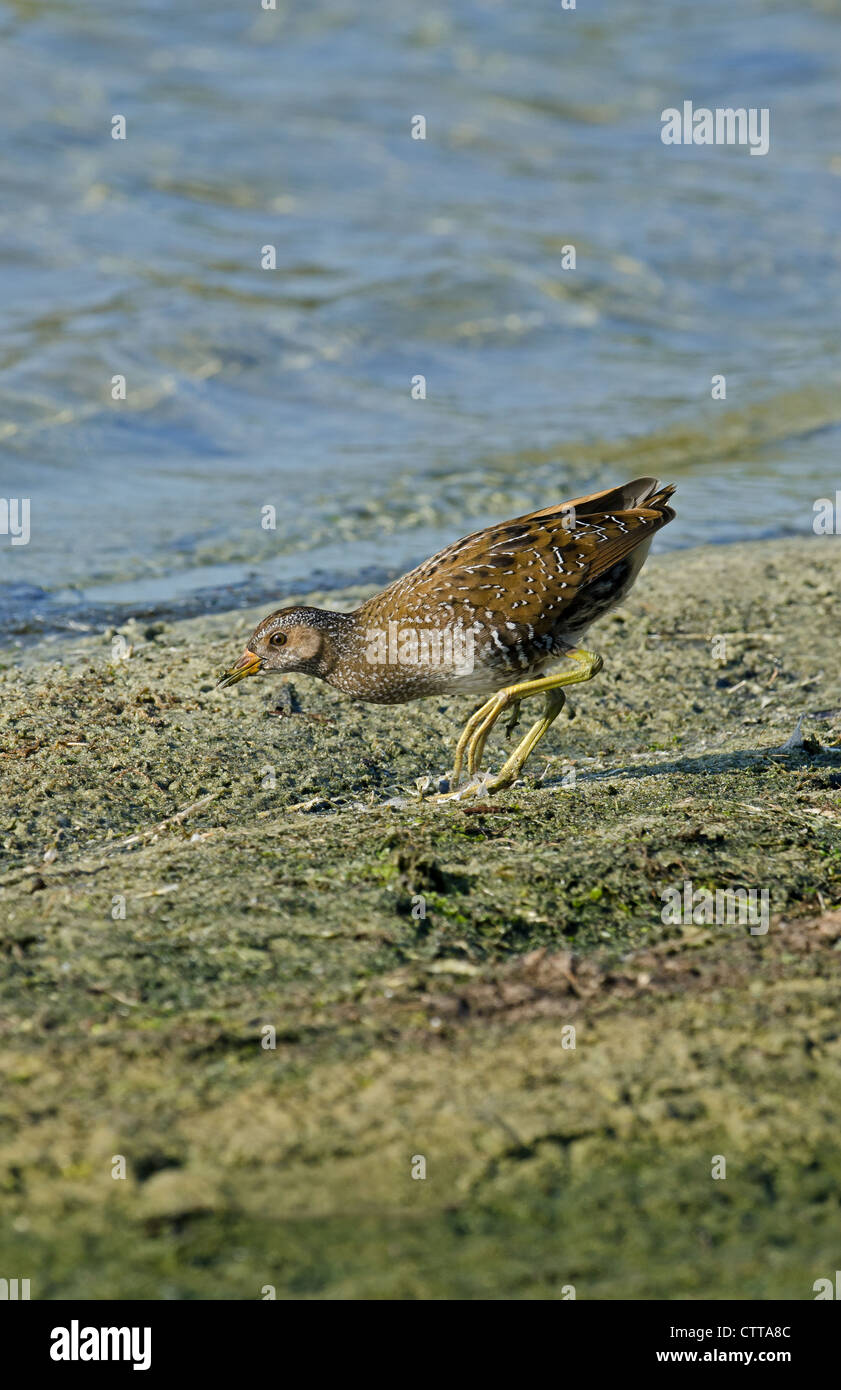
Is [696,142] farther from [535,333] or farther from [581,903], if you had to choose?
[581,903]

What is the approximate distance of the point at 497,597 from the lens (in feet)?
18.1

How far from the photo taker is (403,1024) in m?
3.70

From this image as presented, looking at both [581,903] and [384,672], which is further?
[384,672]

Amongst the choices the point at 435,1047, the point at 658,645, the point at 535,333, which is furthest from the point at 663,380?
the point at 435,1047

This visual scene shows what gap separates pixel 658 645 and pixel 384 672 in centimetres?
224

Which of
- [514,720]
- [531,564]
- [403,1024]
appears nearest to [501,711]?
[514,720]

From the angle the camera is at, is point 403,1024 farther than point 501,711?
No

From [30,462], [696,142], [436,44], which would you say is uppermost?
[436,44]

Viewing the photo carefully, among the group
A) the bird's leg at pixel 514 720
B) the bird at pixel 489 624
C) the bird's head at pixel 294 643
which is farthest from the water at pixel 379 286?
the bird's leg at pixel 514 720

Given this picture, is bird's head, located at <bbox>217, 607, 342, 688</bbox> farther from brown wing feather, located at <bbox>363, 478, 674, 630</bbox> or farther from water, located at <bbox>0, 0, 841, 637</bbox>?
water, located at <bbox>0, 0, 841, 637</bbox>

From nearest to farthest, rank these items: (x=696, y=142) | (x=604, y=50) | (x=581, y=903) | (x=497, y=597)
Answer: (x=581, y=903) < (x=497, y=597) < (x=696, y=142) < (x=604, y=50)

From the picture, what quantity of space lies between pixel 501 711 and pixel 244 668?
1113 millimetres

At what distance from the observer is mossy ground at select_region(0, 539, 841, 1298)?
3.06 meters

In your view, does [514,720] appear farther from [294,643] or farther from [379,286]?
[379,286]
